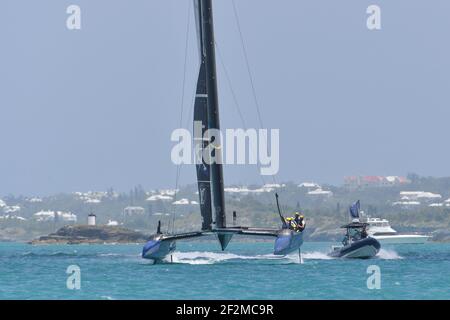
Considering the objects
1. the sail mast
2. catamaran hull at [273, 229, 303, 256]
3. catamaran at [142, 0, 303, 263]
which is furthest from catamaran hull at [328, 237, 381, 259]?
the sail mast

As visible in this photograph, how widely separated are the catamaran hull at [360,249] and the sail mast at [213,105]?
13.7 m

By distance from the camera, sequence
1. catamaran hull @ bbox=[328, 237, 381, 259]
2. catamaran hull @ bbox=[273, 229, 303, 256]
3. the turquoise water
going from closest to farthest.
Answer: the turquoise water
catamaran hull @ bbox=[273, 229, 303, 256]
catamaran hull @ bbox=[328, 237, 381, 259]

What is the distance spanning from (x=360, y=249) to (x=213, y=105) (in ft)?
Answer: 54.2

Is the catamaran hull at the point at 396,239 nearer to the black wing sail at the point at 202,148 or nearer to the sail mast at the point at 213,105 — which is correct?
the black wing sail at the point at 202,148

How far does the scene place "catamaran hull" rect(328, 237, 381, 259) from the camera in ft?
228

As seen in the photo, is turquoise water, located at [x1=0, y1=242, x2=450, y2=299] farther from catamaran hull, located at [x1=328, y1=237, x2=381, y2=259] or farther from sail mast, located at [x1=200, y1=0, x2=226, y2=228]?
sail mast, located at [x1=200, y1=0, x2=226, y2=228]

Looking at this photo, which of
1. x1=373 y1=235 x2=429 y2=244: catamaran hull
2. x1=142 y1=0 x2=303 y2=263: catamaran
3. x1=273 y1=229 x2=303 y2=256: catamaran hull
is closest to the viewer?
x1=273 y1=229 x2=303 y2=256: catamaran hull

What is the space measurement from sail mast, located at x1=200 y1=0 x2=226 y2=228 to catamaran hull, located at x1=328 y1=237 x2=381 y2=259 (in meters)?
13.7

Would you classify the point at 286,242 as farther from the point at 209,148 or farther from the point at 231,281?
the point at 231,281

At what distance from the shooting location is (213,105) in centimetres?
5800

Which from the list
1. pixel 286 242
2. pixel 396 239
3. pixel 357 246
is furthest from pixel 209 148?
pixel 396 239
